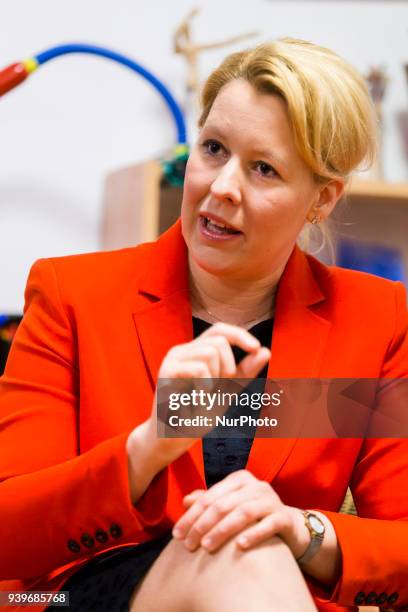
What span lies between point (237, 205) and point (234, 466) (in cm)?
37

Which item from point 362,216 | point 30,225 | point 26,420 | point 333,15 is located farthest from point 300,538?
point 333,15

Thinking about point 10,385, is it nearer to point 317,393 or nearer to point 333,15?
point 317,393

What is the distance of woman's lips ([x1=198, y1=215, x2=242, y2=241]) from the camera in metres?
1.13

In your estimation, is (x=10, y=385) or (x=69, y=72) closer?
(x=10, y=385)

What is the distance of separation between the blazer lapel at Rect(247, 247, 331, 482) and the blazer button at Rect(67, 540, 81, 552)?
0.86 feet

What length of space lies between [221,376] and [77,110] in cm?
142

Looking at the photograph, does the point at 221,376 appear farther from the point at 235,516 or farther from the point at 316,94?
the point at 316,94

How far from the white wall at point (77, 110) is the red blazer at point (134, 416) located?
860mm

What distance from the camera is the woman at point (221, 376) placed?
2.99 feet

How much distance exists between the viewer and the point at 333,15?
2.40 metres

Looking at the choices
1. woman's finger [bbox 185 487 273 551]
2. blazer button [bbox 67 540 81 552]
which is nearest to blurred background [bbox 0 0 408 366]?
blazer button [bbox 67 540 81 552]

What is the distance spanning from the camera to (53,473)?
986mm

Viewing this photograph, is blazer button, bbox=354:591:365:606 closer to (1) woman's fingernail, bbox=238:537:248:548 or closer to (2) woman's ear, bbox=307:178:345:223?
(1) woman's fingernail, bbox=238:537:248:548

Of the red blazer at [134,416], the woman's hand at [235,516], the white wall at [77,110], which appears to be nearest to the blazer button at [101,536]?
the red blazer at [134,416]
